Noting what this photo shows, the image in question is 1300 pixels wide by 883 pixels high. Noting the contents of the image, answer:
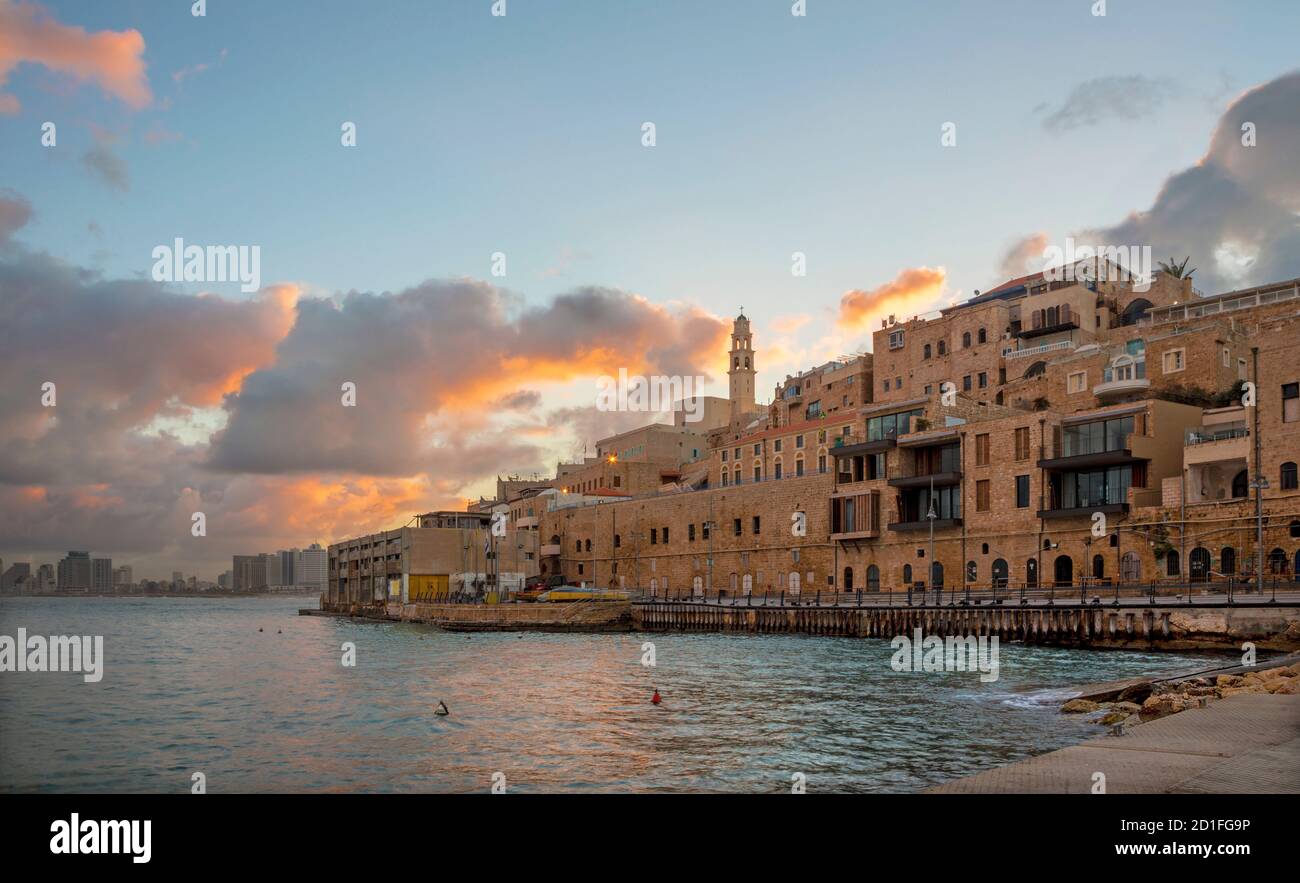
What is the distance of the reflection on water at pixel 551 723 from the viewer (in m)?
18.0

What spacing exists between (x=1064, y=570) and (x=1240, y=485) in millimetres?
10215

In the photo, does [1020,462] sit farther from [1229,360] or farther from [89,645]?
[89,645]

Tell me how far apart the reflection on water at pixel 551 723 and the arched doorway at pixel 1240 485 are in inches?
676

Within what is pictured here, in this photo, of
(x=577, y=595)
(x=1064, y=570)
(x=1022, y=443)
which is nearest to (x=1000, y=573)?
(x=1064, y=570)

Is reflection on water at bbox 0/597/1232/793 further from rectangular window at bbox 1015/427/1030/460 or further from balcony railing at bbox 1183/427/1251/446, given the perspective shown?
rectangular window at bbox 1015/427/1030/460

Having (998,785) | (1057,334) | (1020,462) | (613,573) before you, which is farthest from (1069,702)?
(613,573)

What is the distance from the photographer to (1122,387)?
59406 millimetres

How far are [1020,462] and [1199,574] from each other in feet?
41.2

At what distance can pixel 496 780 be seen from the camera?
16672 mm

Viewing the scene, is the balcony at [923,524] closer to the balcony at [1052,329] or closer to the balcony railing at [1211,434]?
the balcony railing at [1211,434]

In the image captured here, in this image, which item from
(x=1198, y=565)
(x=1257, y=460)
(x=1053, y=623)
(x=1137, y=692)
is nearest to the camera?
(x=1137, y=692)

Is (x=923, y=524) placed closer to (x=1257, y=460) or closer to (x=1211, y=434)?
(x=1211, y=434)

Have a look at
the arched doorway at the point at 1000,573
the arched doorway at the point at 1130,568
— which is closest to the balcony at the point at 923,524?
the arched doorway at the point at 1000,573
